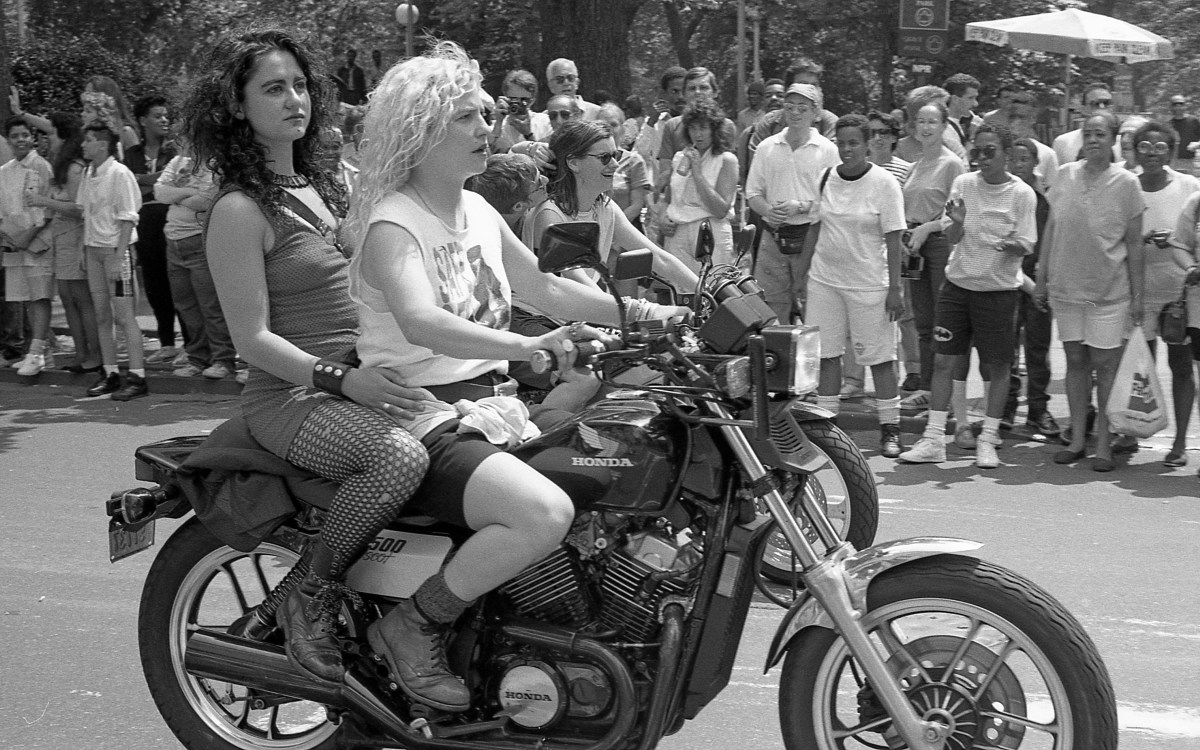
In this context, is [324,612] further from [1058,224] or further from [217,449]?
[1058,224]

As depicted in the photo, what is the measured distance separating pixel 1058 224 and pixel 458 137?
5.67 metres

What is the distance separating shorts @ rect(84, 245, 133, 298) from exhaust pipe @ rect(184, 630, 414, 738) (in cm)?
735

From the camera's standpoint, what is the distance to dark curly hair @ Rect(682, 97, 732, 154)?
33.5 feet

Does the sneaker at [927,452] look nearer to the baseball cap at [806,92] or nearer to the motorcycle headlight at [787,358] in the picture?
the baseball cap at [806,92]

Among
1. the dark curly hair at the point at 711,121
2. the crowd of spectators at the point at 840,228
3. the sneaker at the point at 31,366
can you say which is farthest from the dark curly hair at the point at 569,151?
the sneaker at the point at 31,366

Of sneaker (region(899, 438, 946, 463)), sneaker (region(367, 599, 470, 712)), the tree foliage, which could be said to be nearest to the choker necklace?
sneaker (region(367, 599, 470, 712))

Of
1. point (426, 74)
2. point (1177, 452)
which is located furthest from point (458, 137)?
point (1177, 452)

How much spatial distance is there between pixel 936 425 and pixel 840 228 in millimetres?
1281

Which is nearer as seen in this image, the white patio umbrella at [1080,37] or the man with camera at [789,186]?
the man with camera at [789,186]

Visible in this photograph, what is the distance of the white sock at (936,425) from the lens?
8.45m

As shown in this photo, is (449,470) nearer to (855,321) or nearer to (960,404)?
(855,321)

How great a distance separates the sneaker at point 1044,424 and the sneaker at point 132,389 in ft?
20.7

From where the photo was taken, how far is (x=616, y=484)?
11.3ft

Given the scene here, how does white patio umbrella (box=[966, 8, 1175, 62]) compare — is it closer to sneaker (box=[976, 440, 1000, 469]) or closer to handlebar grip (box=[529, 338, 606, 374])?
sneaker (box=[976, 440, 1000, 469])
